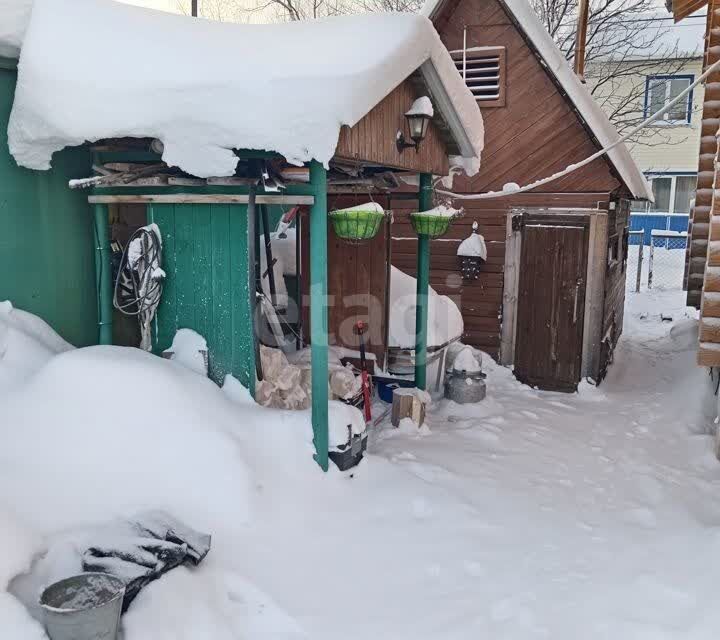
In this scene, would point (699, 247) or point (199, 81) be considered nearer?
point (199, 81)

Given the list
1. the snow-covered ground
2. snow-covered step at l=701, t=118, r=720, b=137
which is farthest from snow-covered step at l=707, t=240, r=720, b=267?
snow-covered step at l=701, t=118, r=720, b=137

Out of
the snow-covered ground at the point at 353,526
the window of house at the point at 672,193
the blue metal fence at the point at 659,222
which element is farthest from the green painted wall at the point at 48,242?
the window of house at the point at 672,193

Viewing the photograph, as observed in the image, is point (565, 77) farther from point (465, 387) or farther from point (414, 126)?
point (465, 387)

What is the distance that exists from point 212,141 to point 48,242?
6.97 feet

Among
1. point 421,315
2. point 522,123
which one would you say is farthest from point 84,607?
point 522,123

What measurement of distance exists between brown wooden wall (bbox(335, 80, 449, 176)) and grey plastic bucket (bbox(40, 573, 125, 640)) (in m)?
3.33

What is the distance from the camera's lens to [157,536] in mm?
4031

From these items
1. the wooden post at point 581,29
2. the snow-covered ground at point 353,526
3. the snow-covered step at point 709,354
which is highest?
the wooden post at point 581,29

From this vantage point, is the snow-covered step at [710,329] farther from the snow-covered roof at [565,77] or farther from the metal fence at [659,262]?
the metal fence at [659,262]

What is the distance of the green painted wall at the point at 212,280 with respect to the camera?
563 centimetres

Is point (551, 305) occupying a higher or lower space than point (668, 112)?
lower

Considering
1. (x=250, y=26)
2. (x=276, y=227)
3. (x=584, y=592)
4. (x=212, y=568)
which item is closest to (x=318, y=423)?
(x=212, y=568)

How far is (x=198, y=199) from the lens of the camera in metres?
5.63

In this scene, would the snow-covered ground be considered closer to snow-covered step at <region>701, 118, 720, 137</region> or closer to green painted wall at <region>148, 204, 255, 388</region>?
green painted wall at <region>148, 204, 255, 388</region>
